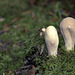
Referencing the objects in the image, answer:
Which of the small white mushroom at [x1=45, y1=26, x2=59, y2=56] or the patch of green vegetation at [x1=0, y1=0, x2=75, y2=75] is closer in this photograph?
the small white mushroom at [x1=45, y1=26, x2=59, y2=56]

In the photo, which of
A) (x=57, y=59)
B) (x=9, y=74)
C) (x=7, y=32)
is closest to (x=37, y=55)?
(x=57, y=59)

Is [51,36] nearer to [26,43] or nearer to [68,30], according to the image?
[68,30]

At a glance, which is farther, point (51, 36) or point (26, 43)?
point (26, 43)

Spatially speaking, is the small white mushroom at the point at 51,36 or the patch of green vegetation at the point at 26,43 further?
the patch of green vegetation at the point at 26,43

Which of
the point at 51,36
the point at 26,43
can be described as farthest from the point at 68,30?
the point at 26,43
